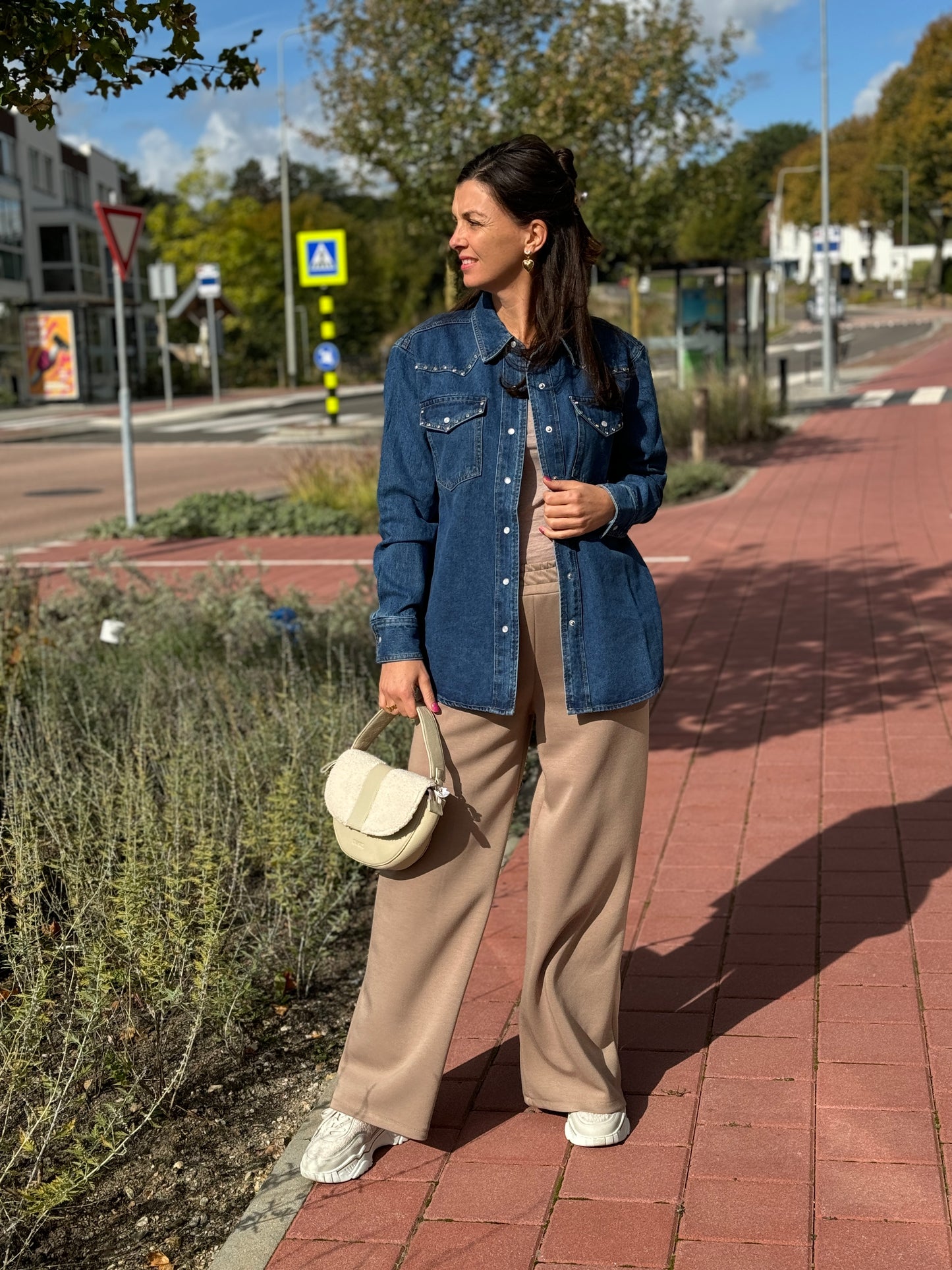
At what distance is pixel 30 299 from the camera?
52.3 metres

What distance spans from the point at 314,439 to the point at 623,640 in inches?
941

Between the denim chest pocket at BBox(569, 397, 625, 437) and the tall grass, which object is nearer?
the denim chest pocket at BBox(569, 397, 625, 437)

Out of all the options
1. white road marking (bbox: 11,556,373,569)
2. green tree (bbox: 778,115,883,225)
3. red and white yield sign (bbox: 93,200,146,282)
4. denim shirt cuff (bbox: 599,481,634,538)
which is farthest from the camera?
green tree (bbox: 778,115,883,225)

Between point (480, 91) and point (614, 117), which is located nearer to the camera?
point (480, 91)

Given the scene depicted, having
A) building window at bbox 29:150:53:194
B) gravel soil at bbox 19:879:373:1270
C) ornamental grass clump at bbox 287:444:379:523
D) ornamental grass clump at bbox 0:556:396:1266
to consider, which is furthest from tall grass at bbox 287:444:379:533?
building window at bbox 29:150:53:194

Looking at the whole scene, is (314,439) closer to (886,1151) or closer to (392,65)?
(392,65)

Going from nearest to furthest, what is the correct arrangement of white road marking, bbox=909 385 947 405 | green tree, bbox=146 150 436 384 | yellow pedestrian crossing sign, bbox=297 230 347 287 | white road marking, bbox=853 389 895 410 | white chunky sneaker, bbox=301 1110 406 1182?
white chunky sneaker, bbox=301 1110 406 1182 < yellow pedestrian crossing sign, bbox=297 230 347 287 < white road marking, bbox=909 385 947 405 < white road marking, bbox=853 389 895 410 < green tree, bbox=146 150 436 384

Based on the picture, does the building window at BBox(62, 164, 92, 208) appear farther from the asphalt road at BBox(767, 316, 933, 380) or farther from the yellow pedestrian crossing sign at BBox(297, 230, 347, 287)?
the yellow pedestrian crossing sign at BBox(297, 230, 347, 287)

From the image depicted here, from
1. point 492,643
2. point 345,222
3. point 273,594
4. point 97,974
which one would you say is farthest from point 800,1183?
point 345,222

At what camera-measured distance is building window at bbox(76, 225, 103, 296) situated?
194 feet

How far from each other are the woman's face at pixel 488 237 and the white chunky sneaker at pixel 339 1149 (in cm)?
163

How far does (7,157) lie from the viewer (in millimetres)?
55000

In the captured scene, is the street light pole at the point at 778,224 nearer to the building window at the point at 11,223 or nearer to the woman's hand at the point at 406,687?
the building window at the point at 11,223

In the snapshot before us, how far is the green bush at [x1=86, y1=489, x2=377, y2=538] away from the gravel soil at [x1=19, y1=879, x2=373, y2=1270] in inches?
394
